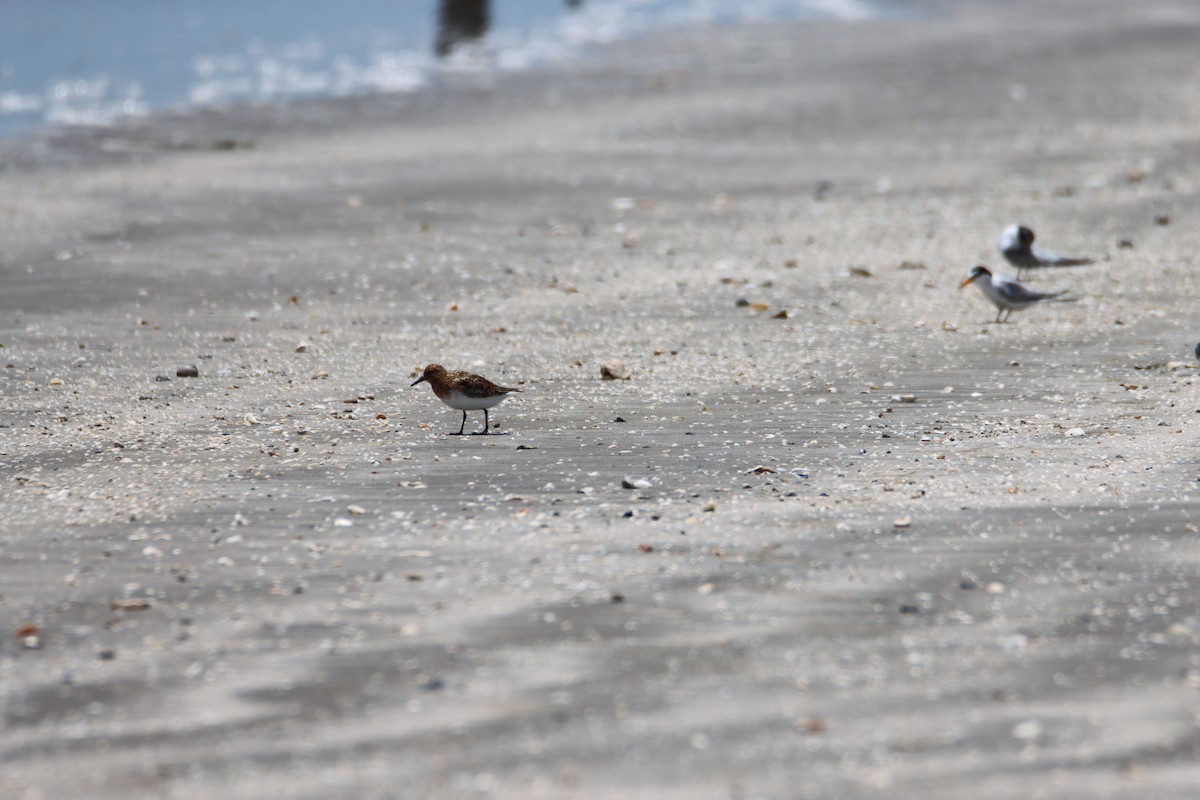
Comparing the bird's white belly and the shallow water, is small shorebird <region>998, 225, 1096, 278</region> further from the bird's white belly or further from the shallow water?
the shallow water

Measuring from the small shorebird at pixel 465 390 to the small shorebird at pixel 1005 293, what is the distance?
12.6ft

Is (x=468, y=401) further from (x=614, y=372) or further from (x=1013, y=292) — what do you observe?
(x=1013, y=292)

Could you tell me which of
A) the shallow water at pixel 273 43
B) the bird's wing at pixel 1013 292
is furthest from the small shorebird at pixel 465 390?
the shallow water at pixel 273 43

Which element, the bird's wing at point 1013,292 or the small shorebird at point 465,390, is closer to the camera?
the small shorebird at point 465,390

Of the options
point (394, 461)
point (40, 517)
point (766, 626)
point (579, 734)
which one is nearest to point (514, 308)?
point (394, 461)

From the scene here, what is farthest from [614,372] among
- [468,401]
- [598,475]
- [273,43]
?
[273,43]

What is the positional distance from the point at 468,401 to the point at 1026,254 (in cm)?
503

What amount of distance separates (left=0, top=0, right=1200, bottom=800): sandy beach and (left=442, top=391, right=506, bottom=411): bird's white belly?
0.19 m

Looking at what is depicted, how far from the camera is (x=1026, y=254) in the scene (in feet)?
33.8

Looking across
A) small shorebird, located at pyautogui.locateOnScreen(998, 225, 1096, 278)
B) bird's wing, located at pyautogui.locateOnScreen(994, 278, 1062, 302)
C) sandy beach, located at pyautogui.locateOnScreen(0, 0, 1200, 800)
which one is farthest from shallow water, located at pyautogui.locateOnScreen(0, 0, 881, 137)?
bird's wing, located at pyautogui.locateOnScreen(994, 278, 1062, 302)

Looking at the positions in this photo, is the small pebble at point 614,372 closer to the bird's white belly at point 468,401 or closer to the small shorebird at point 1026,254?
the bird's white belly at point 468,401

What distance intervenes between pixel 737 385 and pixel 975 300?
273 centimetres

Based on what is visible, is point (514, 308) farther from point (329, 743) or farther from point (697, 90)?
point (697, 90)

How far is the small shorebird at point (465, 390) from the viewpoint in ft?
22.9
